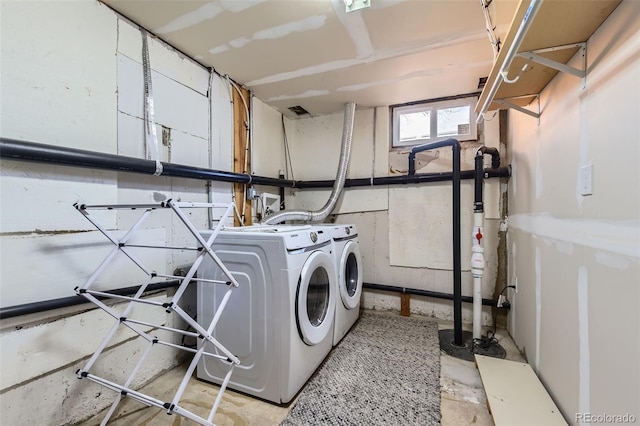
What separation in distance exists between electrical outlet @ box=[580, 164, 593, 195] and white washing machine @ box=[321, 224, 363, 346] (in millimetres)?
1350

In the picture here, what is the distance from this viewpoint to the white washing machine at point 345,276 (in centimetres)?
203

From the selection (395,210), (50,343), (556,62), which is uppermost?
(556,62)

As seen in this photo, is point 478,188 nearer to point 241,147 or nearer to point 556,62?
point 556,62

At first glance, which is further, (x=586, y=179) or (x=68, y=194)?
(x=68, y=194)

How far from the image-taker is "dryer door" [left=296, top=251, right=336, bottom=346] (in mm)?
1491

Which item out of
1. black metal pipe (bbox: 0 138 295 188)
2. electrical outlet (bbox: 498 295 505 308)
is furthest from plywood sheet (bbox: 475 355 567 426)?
black metal pipe (bbox: 0 138 295 188)

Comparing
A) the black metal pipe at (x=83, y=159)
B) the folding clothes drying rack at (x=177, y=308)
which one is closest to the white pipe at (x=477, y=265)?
the folding clothes drying rack at (x=177, y=308)

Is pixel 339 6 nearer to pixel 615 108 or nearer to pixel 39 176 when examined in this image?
pixel 615 108

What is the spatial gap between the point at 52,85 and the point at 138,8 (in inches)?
24.7

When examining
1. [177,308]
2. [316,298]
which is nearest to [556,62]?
[316,298]

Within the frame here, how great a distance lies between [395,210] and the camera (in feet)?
9.16

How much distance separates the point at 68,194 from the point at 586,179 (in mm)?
A: 2318

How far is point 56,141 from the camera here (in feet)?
4.19

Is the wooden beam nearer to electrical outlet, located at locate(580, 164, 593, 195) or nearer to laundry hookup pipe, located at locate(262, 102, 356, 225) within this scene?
laundry hookup pipe, located at locate(262, 102, 356, 225)
